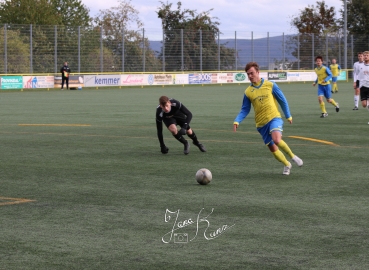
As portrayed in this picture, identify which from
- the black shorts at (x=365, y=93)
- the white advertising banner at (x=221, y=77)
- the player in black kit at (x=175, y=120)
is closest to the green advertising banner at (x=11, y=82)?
the white advertising banner at (x=221, y=77)

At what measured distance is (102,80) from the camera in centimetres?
5272

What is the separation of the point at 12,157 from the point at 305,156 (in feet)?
17.8

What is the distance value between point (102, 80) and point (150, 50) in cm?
547

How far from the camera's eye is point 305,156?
45.0 ft

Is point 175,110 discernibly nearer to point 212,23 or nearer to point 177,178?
point 177,178

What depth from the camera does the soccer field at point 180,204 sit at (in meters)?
6.48

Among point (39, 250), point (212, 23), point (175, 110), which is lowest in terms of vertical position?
point (39, 250)

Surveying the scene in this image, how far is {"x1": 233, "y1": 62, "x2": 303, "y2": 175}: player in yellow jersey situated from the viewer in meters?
11.6

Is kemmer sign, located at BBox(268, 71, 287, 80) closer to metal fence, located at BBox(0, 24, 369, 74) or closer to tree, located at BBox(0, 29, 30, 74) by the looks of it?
metal fence, located at BBox(0, 24, 369, 74)

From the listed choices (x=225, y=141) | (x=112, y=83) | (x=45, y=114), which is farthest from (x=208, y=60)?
(x=225, y=141)

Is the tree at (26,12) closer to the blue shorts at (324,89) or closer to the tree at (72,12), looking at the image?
the tree at (72,12)

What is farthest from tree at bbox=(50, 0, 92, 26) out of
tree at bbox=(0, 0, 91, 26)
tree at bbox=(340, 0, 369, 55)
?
tree at bbox=(340, 0, 369, 55)

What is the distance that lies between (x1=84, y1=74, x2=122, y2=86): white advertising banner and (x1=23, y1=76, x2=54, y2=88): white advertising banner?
2790mm

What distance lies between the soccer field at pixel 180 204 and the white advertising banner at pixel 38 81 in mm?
31173
